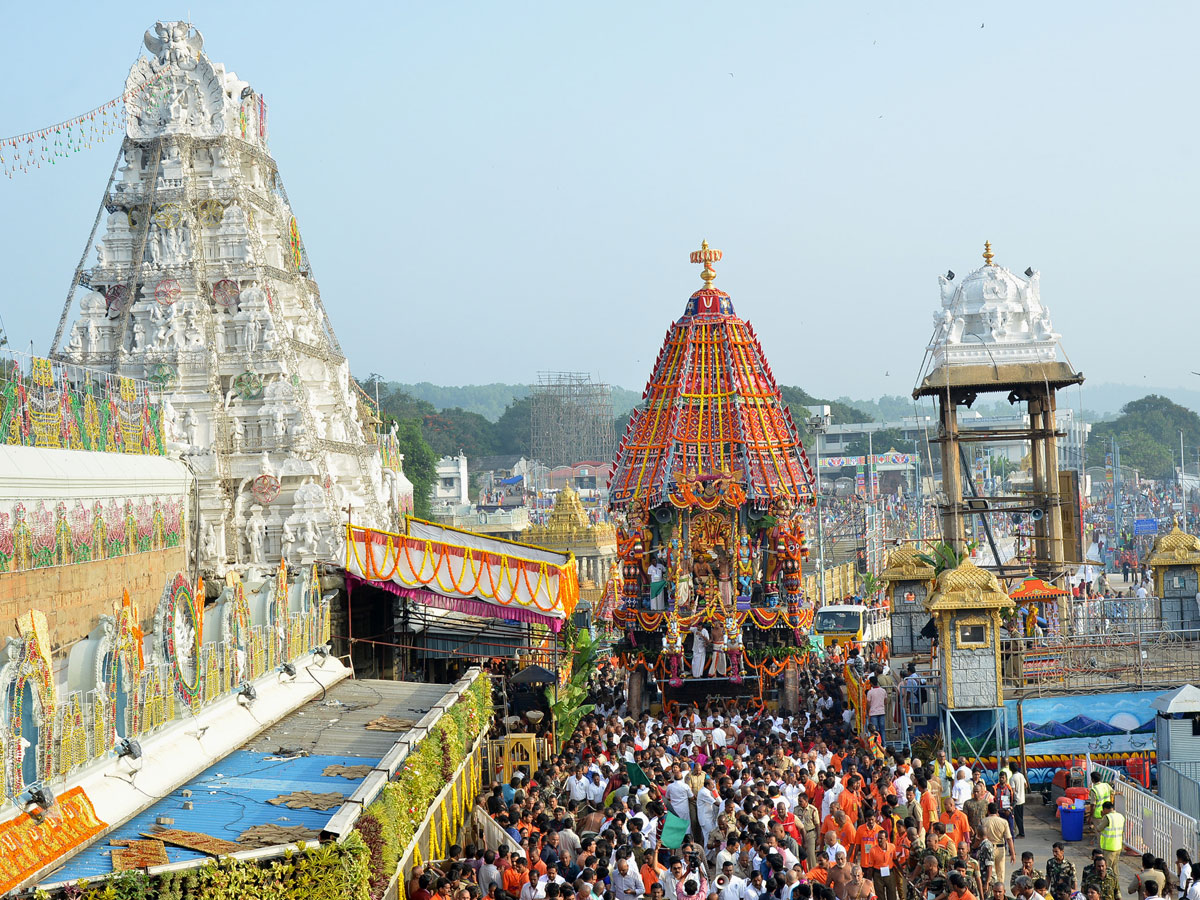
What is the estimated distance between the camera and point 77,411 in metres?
22.3

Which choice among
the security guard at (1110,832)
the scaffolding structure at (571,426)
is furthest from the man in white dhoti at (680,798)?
the scaffolding structure at (571,426)

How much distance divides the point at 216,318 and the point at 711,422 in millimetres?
11449

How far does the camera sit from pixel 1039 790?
770 inches

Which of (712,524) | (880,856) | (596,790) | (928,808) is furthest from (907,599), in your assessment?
(880,856)

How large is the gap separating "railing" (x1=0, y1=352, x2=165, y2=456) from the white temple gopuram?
1377 mm

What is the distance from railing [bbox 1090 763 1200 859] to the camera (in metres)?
14.7

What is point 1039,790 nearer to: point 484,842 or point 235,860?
point 484,842

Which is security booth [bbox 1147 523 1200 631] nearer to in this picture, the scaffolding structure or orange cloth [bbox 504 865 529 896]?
orange cloth [bbox 504 865 529 896]

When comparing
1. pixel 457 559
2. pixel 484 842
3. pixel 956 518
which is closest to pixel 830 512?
pixel 956 518

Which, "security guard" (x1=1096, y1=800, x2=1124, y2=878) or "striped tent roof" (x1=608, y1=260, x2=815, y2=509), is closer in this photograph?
"security guard" (x1=1096, y1=800, x2=1124, y2=878)

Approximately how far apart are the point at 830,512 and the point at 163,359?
5841 centimetres

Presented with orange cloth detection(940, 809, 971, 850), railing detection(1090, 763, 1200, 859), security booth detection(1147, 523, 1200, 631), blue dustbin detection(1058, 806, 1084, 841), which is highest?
security booth detection(1147, 523, 1200, 631)

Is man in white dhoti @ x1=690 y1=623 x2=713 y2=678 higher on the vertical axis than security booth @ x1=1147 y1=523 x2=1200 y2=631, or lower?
lower

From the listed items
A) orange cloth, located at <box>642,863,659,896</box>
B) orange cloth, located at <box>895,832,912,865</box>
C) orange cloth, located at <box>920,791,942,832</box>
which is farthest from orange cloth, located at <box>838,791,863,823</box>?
orange cloth, located at <box>642,863,659,896</box>
